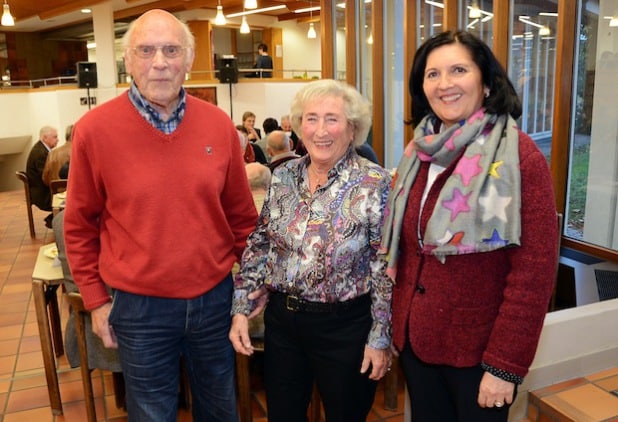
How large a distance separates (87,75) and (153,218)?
1287 centimetres

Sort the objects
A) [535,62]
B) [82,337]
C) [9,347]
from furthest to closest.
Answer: [535,62] < [9,347] < [82,337]

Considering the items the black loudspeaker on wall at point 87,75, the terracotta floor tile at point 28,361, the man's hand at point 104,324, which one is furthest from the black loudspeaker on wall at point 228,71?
the man's hand at point 104,324

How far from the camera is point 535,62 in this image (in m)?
4.22

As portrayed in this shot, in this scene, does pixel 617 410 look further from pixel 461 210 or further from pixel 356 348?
pixel 461 210

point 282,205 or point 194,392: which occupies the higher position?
point 282,205

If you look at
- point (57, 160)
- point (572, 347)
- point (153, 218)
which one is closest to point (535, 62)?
point (572, 347)

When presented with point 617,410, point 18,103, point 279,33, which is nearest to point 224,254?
point 617,410

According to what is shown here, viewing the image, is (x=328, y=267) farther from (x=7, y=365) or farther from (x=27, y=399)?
(x=7, y=365)

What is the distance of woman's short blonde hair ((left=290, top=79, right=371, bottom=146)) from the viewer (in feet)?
5.45

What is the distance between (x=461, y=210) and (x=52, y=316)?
2.83 metres

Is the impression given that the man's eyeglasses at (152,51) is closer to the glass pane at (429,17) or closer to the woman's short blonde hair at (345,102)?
the woman's short blonde hair at (345,102)

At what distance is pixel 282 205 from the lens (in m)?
1.71

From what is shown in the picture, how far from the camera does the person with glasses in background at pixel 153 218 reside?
63.1 inches

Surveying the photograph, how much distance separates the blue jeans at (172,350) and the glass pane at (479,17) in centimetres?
381
